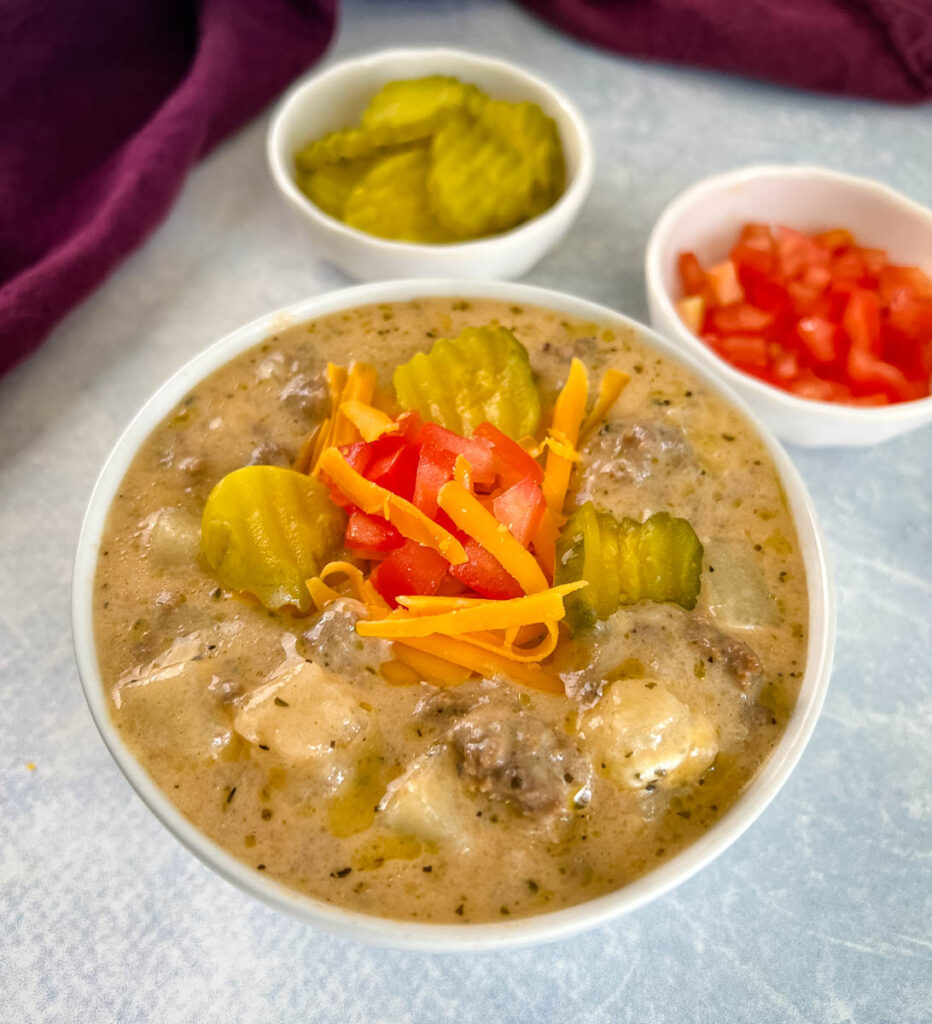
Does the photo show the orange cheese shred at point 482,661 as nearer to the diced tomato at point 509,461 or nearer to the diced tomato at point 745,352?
the diced tomato at point 509,461

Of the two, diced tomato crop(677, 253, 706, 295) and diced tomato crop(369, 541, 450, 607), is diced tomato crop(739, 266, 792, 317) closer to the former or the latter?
diced tomato crop(677, 253, 706, 295)

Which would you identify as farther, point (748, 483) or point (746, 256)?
point (746, 256)

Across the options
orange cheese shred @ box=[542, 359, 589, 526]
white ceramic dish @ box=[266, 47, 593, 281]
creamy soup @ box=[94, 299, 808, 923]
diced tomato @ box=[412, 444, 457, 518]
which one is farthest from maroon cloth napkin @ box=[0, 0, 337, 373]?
orange cheese shred @ box=[542, 359, 589, 526]

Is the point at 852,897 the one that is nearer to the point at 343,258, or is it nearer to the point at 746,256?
the point at 746,256

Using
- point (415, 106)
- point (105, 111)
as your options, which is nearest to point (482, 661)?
point (415, 106)

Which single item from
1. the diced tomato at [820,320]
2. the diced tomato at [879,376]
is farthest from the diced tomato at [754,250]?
the diced tomato at [879,376]

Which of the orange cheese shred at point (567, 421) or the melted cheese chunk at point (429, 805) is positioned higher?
the orange cheese shred at point (567, 421)

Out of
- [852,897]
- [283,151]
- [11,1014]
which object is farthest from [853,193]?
[11,1014]
